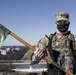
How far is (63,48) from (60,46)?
0.30 feet

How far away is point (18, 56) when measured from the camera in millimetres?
173000

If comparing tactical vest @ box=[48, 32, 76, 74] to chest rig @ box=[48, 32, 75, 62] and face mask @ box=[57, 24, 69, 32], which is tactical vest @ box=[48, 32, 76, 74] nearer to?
chest rig @ box=[48, 32, 75, 62]

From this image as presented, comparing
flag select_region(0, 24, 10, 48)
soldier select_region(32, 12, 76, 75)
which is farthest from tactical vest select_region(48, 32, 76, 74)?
flag select_region(0, 24, 10, 48)

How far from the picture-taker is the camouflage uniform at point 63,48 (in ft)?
31.1

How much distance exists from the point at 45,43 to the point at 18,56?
16396 cm

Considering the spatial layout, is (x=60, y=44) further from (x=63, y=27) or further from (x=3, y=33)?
(x=3, y=33)

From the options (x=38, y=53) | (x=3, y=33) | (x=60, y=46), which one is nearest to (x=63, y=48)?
(x=60, y=46)

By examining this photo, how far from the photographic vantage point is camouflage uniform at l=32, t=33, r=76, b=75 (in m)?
9.49

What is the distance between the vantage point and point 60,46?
964 centimetres

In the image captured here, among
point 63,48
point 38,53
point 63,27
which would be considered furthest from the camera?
point 63,48

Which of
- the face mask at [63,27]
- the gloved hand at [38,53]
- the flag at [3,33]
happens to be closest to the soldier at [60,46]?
the face mask at [63,27]

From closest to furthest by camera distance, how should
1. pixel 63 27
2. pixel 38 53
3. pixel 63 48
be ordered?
pixel 38 53, pixel 63 27, pixel 63 48

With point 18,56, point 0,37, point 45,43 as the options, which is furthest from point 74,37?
point 18,56

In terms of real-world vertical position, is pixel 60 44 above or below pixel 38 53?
above
